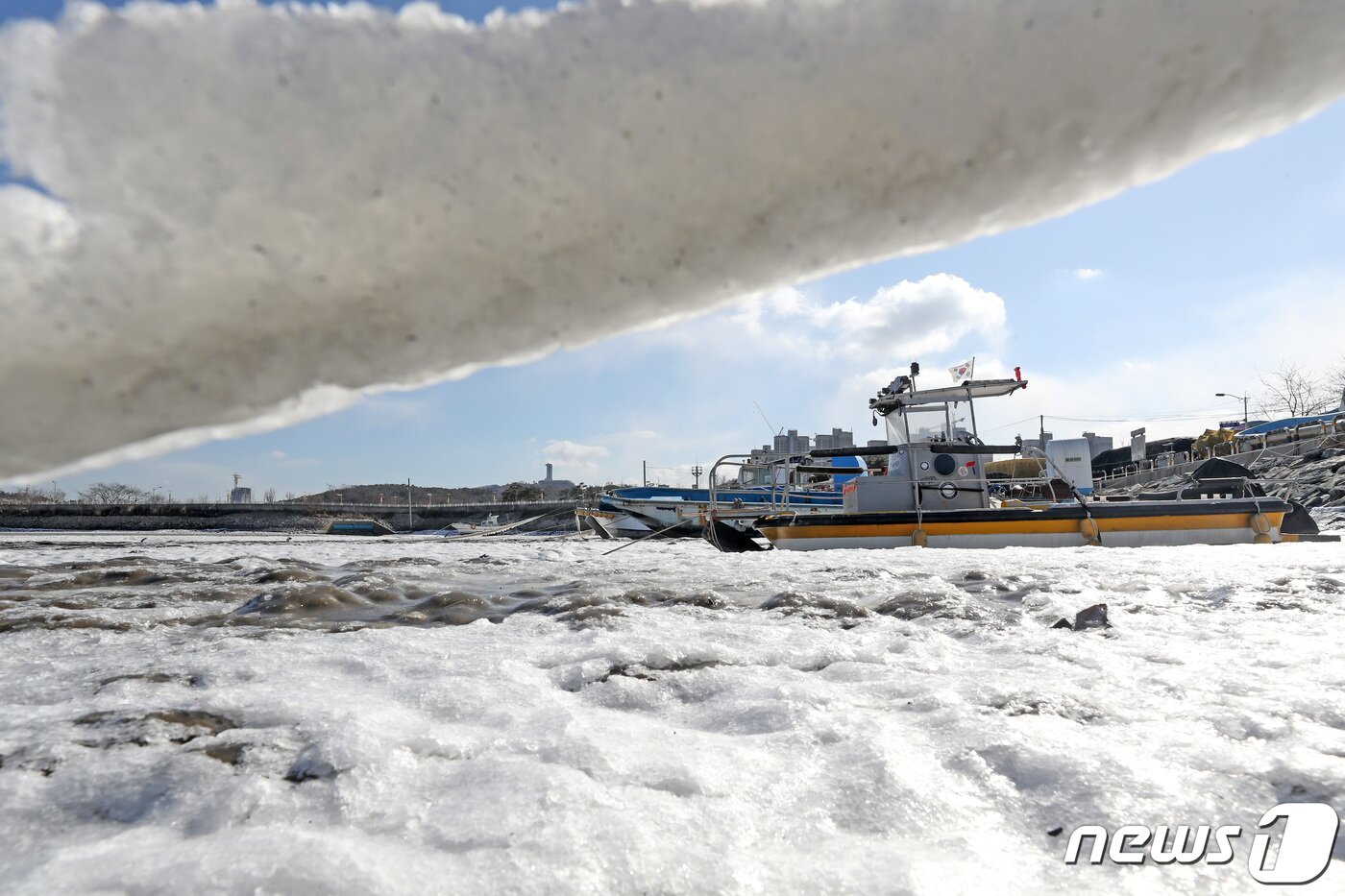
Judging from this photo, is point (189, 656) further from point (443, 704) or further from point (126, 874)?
point (126, 874)

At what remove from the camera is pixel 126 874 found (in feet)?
3.28

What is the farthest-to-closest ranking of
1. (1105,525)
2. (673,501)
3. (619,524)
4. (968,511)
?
(673,501) → (619,524) → (968,511) → (1105,525)

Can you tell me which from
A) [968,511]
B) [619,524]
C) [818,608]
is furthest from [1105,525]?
[619,524]

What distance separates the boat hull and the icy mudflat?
5.70 m

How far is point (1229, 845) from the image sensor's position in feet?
3.51

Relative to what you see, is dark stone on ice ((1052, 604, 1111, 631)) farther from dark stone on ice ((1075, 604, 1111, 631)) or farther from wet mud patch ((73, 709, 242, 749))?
wet mud patch ((73, 709, 242, 749))

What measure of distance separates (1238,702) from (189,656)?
3398 millimetres

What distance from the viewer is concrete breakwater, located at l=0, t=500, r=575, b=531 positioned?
139ft

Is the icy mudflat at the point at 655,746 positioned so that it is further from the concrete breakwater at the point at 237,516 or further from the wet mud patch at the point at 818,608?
the concrete breakwater at the point at 237,516

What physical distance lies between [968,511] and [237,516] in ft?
164

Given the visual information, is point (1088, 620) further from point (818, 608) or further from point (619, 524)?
point (619, 524)

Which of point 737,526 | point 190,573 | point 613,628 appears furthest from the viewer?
point 737,526

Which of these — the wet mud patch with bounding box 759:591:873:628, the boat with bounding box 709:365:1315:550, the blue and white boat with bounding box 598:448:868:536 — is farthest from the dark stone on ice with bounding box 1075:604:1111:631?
the blue and white boat with bounding box 598:448:868:536

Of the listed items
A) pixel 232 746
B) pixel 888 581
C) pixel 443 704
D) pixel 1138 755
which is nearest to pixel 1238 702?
pixel 1138 755
